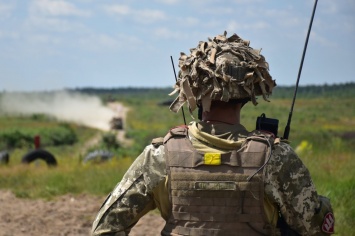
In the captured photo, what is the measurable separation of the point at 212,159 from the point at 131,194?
1.32ft

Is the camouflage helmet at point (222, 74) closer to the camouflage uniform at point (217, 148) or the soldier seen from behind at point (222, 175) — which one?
the soldier seen from behind at point (222, 175)

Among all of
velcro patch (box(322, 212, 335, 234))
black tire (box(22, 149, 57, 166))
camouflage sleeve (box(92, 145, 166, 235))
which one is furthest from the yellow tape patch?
black tire (box(22, 149, 57, 166))

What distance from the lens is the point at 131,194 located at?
3.70m

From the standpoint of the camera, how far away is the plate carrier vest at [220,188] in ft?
11.9

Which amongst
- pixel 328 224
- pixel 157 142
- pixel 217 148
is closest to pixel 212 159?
pixel 217 148

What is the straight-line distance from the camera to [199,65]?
3.75 meters

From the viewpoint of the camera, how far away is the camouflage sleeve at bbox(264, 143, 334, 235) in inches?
141

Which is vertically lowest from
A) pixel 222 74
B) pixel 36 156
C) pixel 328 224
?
pixel 36 156

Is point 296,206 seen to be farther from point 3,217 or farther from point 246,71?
point 3,217

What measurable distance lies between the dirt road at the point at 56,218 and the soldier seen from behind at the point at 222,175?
18.9 feet

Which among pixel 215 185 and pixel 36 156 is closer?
pixel 215 185

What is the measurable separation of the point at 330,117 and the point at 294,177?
2571 inches

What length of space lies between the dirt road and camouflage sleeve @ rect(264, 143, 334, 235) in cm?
588

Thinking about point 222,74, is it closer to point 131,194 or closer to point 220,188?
point 220,188
